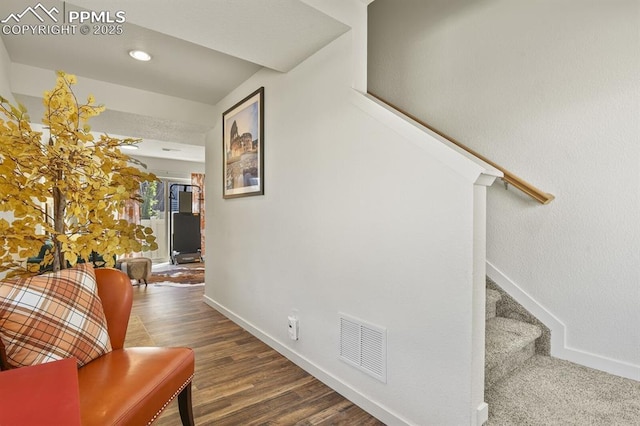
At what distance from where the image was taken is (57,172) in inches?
52.0

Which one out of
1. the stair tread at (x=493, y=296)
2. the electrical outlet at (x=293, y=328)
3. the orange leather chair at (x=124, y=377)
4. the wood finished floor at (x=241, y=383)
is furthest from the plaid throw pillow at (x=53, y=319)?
the stair tread at (x=493, y=296)

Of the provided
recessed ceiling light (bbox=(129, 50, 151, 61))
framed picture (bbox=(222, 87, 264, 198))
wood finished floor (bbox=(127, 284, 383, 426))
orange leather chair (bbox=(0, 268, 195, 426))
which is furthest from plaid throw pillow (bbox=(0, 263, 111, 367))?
recessed ceiling light (bbox=(129, 50, 151, 61))

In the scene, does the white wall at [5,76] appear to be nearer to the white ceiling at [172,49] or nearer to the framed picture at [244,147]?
the white ceiling at [172,49]

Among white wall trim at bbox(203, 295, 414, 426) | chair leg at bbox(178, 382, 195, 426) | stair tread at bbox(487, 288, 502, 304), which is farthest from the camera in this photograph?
stair tread at bbox(487, 288, 502, 304)

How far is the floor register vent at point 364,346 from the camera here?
5.63ft

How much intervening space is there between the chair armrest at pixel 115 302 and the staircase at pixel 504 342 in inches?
74.3

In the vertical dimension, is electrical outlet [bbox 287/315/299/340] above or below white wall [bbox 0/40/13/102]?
below

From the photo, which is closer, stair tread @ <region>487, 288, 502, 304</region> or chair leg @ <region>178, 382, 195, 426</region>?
chair leg @ <region>178, 382, 195, 426</region>

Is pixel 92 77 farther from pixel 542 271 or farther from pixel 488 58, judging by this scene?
pixel 542 271

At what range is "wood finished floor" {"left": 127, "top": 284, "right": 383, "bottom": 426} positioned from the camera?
1.75 m

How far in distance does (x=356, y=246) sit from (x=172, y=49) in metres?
2.13

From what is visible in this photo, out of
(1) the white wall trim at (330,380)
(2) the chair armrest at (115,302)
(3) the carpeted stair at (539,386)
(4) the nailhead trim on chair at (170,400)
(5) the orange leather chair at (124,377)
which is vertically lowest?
(1) the white wall trim at (330,380)

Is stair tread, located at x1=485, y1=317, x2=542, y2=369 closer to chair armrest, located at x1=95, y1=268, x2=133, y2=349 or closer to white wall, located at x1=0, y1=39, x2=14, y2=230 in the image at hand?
chair armrest, located at x1=95, y1=268, x2=133, y2=349

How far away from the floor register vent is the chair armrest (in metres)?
1.18
